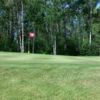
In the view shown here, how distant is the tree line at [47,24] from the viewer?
5231 centimetres

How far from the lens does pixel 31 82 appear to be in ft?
31.4

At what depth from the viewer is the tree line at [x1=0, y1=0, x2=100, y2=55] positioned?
5231 centimetres

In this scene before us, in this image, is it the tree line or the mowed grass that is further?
the tree line

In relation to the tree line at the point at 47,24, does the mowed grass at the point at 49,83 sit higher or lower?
lower

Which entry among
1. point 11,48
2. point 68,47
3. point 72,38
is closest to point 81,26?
point 72,38

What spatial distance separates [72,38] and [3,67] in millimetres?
46947

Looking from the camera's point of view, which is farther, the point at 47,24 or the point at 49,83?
the point at 47,24

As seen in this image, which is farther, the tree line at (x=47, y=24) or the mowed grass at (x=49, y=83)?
the tree line at (x=47, y=24)

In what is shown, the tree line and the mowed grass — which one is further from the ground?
the tree line

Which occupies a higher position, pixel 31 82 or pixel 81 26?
pixel 81 26

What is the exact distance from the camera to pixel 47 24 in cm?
5569

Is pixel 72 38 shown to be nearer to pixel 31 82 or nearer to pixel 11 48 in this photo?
pixel 11 48

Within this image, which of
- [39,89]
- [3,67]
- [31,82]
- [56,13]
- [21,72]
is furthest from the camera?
[56,13]

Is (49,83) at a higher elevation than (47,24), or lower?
lower
